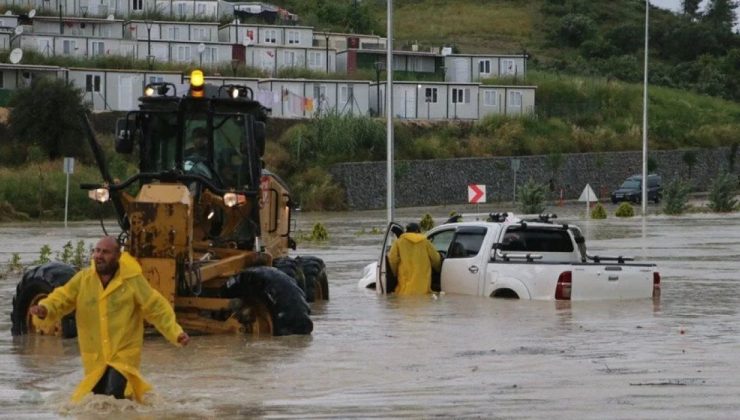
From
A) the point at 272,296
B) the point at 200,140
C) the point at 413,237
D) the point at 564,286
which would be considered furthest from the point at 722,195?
the point at 272,296

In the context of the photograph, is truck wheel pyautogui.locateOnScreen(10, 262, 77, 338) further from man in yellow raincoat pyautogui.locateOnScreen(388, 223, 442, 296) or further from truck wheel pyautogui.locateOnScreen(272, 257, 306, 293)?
man in yellow raincoat pyautogui.locateOnScreen(388, 223, 442, 296)

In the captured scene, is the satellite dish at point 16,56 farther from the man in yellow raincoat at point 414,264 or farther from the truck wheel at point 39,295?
the truck wheel at point 39,295

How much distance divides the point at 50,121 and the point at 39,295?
188ft

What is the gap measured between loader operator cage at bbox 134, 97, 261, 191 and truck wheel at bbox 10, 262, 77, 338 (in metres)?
1.71

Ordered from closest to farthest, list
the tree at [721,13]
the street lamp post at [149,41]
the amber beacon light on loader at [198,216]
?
the amber beacon light on loader at [198,216] → the street lamp post at [149,41] → the tree at [721,13]

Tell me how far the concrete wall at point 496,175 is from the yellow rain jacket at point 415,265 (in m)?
51.1

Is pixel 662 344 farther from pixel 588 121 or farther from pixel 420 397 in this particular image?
pixel 588 121

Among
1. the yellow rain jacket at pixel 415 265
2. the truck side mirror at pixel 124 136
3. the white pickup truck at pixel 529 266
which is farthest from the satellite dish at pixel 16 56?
the truck side mirror at pixel 124 136

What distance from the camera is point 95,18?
340ft

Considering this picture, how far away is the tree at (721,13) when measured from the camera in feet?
522

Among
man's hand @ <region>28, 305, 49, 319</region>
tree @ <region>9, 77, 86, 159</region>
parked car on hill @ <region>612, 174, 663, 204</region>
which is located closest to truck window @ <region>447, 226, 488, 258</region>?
man's hand @ <region>28, 305, 49, 319</region>

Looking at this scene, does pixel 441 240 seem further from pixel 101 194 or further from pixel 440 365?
pixel 440 365

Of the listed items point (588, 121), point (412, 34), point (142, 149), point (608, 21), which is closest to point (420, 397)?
point (142, 149)

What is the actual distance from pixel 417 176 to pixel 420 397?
214ft
